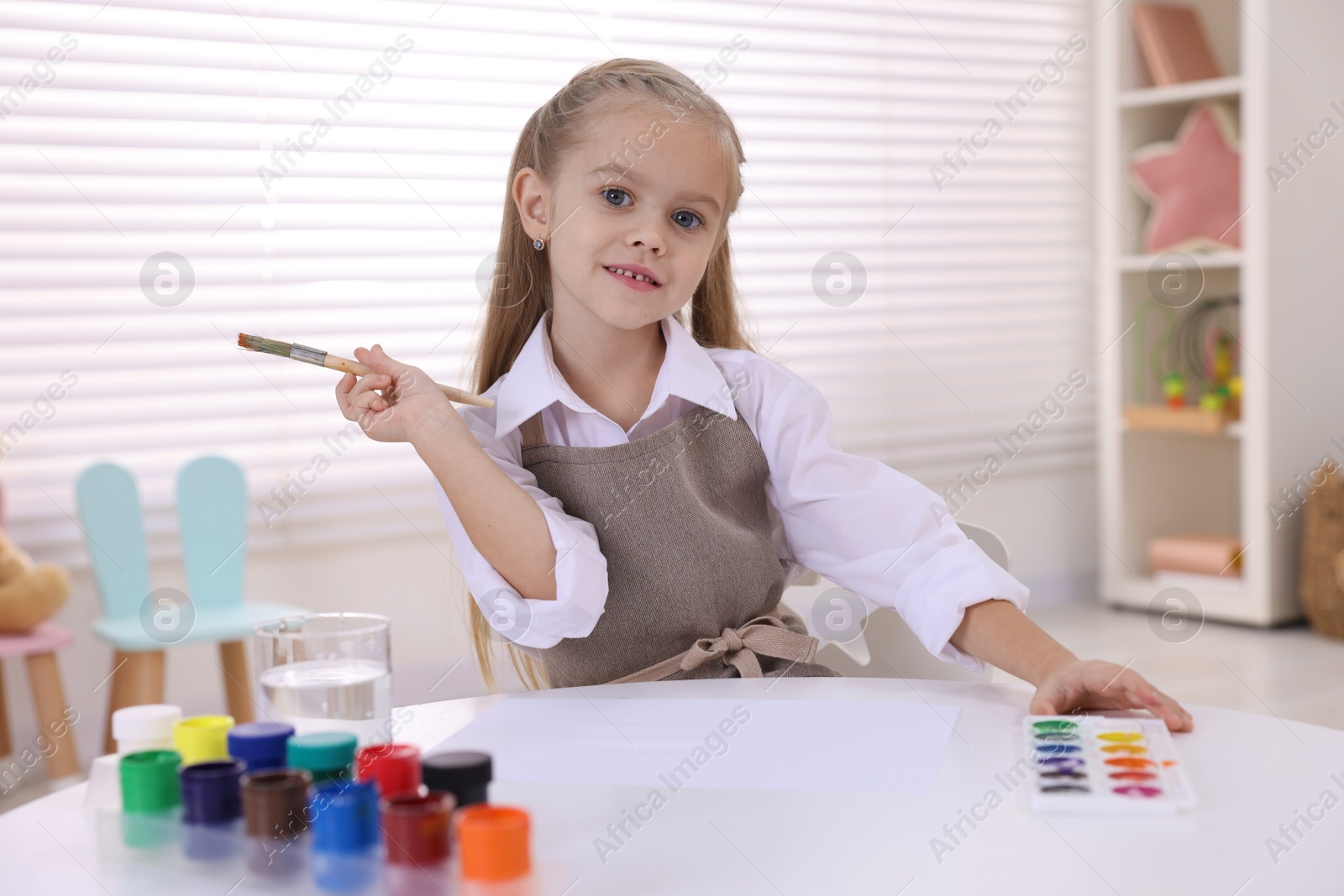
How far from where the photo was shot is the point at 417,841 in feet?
1.96

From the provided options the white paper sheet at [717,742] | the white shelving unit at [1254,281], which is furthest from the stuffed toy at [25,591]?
the white shelving unit at [1254,281]

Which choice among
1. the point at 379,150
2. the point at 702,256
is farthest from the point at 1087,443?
the point at 702,256

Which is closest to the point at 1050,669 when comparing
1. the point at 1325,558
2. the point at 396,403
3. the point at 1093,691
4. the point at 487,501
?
the point at 1093,691

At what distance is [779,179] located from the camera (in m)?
3.14

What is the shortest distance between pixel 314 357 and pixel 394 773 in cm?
40

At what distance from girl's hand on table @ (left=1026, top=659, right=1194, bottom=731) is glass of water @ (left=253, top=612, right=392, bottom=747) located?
427mm

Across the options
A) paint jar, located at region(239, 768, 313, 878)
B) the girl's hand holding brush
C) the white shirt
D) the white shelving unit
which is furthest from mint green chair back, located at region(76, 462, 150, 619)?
the white shelving unit

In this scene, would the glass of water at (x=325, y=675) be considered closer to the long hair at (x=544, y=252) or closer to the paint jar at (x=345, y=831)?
the paint jar at (x=345, y=831)

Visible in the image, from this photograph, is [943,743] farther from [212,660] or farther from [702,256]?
[212,660]

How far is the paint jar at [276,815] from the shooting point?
→ 0.62 metres

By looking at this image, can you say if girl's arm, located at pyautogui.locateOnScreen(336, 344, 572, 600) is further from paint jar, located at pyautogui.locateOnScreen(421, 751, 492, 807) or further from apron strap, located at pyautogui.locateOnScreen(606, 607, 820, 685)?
paint jar, located at pyautogui.locateOnScreen(421, 751, 492, 807)

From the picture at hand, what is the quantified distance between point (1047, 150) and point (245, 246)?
2203 millimetres

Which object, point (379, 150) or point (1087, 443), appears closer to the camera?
point (379, 150)

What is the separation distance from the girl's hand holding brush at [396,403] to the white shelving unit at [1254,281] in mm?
2579
